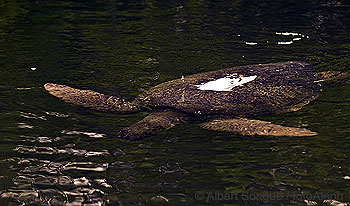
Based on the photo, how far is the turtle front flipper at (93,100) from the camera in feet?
19.6

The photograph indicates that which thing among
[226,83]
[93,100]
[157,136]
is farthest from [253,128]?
[93,100]

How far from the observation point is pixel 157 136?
17.5 ft

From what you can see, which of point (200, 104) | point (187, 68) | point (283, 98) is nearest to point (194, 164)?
point (200, 104)

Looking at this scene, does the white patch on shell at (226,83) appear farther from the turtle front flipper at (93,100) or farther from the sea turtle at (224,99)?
the turtle front flipper at (93,100)

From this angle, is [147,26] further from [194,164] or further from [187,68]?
[194,164]

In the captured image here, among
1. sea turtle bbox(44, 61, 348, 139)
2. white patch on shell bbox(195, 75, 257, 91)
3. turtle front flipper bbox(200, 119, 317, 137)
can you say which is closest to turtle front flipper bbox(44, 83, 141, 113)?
sea turtle bbox(44, 61, 348, 139)

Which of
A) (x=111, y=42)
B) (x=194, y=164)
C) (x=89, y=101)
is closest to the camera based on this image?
(x=194, y=164)

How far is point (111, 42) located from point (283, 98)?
15.5ft

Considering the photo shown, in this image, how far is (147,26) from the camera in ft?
37.3

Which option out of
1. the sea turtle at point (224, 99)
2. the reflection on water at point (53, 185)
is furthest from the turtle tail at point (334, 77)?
the reflection on water at point (53, 185)

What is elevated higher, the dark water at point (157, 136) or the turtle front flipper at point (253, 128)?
the turtle front flipper at point (253, 128)

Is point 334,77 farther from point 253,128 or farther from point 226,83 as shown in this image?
point 253,128

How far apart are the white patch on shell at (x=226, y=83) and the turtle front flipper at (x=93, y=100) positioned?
2.88ft

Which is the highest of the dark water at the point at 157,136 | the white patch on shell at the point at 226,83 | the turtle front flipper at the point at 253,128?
the white patch on shell at the point at 226,83
